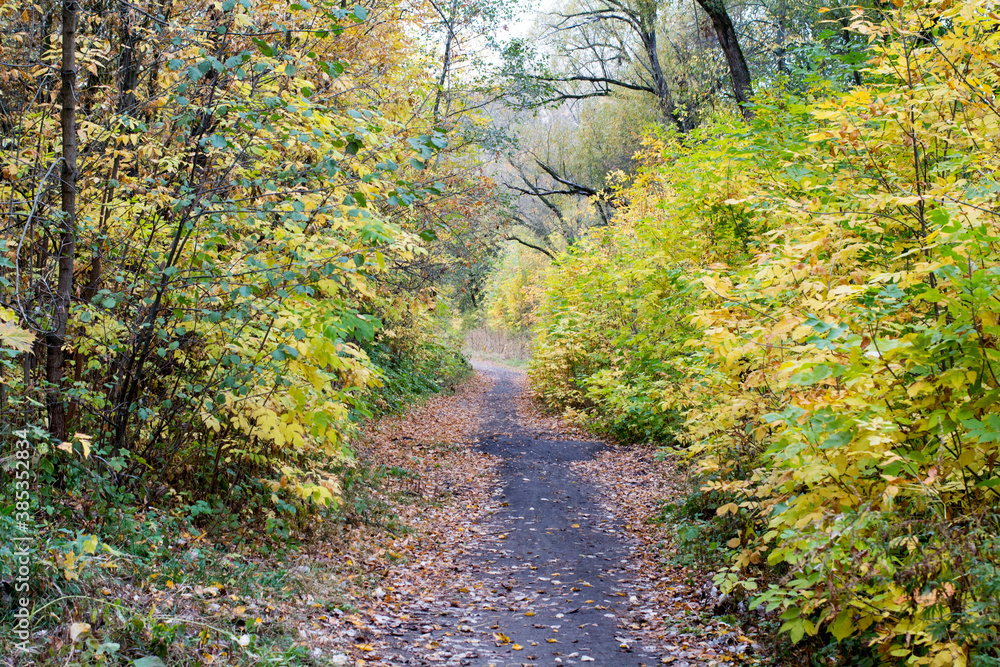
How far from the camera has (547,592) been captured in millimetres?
6070

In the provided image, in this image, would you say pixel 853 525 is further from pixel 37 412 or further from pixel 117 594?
pixel 37 412

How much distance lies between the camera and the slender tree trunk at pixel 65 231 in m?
4.29

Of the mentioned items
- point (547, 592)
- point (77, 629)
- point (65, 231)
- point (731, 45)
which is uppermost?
point (731, 45)

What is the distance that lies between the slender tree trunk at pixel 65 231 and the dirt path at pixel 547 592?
114 inches

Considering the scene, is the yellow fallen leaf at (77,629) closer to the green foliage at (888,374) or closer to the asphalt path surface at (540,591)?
the asphalt path surface at (540,591)

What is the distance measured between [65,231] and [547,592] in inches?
199

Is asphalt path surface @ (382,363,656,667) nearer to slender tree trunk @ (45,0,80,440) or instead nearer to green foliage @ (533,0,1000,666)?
green foliage @ (533,0,1000,666)

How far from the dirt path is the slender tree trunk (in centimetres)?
290

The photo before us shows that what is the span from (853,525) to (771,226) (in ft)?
17.8

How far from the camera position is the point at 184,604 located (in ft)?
12.9

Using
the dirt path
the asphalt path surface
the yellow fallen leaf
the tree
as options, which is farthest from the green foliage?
the tree

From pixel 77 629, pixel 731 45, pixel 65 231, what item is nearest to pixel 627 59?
pixel 731 45

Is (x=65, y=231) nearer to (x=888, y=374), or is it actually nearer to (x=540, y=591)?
(x=540, y=591)

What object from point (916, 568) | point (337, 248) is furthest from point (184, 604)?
point (916, 568)
